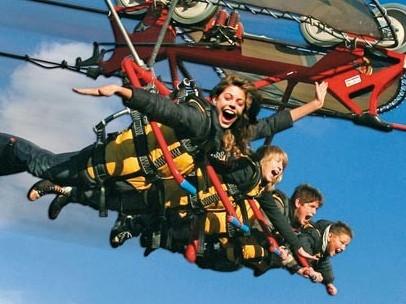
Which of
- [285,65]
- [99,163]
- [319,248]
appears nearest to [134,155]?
[99,163]

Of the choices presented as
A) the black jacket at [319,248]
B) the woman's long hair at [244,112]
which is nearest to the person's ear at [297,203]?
the black jacket at [319,248]

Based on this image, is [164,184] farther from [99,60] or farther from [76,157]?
[99,60]

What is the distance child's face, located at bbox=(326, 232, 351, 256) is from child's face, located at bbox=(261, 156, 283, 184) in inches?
52.1

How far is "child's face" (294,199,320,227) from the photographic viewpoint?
14156 millimetres

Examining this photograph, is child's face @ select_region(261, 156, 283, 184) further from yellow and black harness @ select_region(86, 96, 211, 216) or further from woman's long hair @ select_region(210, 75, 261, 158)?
woman's long hair @ select_region(210, 75, 261, 158)

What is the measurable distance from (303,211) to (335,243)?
0.54m

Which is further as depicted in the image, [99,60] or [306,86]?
[306,86]

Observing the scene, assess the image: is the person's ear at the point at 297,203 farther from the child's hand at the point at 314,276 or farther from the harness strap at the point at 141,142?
the harness strap at the point at 141,142

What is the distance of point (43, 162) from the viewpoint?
12477mm

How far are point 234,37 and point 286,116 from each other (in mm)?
2464

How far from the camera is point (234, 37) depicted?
1445 centimetres

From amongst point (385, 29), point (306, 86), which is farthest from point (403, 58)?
point (306, 86)

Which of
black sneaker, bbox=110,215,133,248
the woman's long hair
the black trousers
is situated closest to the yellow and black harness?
the black trousers

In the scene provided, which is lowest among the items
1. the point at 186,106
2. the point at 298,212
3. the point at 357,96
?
the point at 298,212
